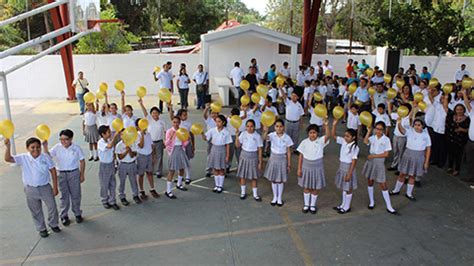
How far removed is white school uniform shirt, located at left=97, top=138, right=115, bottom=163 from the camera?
526 cm

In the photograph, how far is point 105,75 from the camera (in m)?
14.7

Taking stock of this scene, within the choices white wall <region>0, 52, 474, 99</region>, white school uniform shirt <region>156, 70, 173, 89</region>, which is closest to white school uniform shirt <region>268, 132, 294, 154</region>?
white school uniform shirt <region>156, 70, 173, 89</region>

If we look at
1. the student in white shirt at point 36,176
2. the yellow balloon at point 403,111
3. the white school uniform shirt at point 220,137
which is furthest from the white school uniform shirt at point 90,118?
the yellow balloon at point 403,111

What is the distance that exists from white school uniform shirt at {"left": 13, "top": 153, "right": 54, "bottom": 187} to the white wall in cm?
1048

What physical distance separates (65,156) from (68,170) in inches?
7.2

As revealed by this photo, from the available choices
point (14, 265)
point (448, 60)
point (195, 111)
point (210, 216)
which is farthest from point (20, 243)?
point (448, 60)

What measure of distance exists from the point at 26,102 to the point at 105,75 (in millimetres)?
2715

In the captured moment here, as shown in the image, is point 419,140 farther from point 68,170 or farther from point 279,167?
point 68,170

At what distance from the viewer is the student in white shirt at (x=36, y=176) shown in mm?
4578

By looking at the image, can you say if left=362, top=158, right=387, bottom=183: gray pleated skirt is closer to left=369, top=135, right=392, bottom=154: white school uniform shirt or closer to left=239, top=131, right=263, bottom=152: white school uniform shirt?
left=369, top=135, right=392, bottom=154: white school uniform shirt

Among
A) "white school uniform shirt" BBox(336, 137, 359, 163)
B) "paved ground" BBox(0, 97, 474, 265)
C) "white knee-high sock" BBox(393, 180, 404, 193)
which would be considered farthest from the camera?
"white knee-high sock" BBox(393, 180, 404, 193)

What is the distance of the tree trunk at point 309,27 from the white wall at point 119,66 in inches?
50.1

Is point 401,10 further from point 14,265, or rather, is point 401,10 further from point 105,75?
point 14,265

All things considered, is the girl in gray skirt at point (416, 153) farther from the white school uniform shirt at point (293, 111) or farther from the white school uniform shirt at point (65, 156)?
the white school uniform shirt at point (65, 156)
